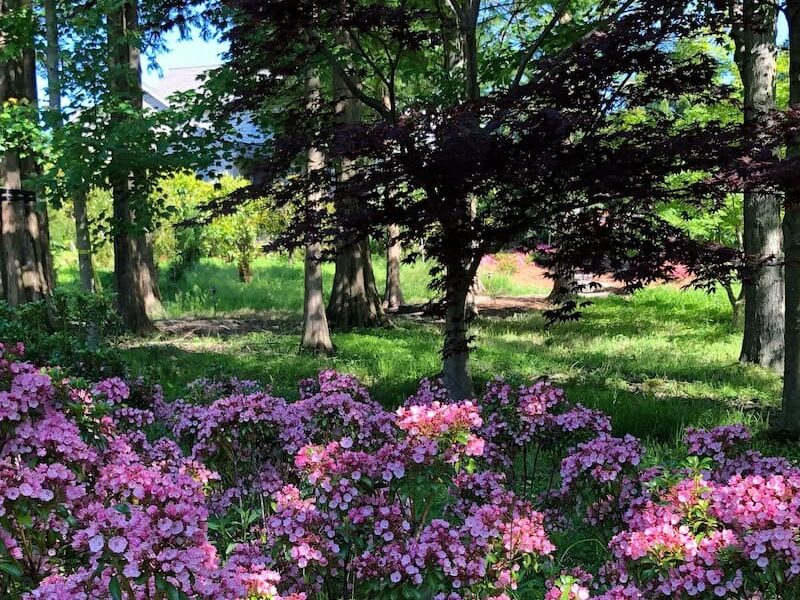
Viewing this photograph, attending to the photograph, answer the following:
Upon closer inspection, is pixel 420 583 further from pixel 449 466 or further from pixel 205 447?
pixel 205 447

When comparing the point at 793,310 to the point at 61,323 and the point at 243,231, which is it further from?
the point at 243,231

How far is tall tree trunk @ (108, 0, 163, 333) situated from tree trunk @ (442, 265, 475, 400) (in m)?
4.49

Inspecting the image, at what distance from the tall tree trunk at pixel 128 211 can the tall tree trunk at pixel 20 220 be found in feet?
3.55

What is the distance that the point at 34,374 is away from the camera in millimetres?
2195

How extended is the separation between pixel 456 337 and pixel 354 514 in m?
3.20

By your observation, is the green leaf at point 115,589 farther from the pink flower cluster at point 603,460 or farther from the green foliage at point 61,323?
the green foliage at point 61,323

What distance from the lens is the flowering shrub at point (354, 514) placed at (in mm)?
1728

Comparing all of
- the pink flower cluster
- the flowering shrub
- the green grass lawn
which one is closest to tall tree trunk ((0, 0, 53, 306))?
the green grass lawn

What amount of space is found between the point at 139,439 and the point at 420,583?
1784 mm

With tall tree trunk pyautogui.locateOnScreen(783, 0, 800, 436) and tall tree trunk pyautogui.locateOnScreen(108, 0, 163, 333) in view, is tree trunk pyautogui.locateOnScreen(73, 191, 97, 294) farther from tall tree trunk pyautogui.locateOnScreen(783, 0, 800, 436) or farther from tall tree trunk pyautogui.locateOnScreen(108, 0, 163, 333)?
tall tree trunk pyautogui.locateOnScreen(783, 0, 800, 436)

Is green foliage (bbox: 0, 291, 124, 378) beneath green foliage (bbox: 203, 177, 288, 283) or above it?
beneath

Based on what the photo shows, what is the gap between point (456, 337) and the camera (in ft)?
17.5

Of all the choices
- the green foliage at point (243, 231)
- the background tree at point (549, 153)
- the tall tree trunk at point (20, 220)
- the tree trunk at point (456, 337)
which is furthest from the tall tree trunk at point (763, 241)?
the green foliage at point (243, 231)

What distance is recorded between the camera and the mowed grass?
5918 millimetres
